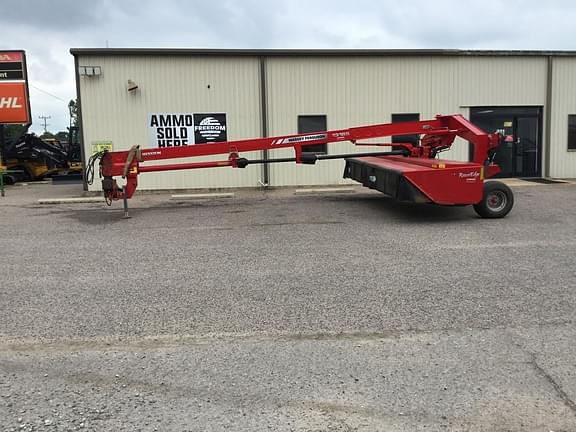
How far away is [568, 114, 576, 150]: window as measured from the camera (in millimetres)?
17484

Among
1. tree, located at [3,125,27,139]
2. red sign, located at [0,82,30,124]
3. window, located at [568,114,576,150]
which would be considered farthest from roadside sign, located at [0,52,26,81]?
window, located at [568,114,576,150]

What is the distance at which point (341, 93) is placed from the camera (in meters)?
16.3

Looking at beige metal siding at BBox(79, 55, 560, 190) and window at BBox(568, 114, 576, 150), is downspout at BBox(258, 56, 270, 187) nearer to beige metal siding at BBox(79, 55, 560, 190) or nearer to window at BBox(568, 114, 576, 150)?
beige metal siding at BBox(79, 55, 560, 190)

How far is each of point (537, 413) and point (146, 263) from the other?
5.16m

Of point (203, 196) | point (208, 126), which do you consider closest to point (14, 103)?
point (208, 126)

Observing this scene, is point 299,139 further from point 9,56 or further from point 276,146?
point 9,56

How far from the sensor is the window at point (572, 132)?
57.4 ft

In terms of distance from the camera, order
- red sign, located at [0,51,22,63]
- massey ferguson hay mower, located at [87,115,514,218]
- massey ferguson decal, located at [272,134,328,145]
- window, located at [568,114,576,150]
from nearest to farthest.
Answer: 1. massey ferguson hay mower, located at [87,115,514,218]
2. massey ferguson decal, located at [272,134,328,145]
3. window, located at [568,114,576,150]
4. red sign, located at [0,51,22,63]

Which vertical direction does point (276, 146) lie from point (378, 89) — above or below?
below

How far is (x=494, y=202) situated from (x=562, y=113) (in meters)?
9.26

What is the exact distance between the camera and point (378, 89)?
16.4 m

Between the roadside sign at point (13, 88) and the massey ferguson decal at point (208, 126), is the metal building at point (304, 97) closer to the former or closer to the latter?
the massey ferguson decal at point (208, 126)

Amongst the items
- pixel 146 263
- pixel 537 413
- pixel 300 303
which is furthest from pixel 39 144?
pixel 537 413

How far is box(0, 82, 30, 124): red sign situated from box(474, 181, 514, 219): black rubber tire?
16.6m
